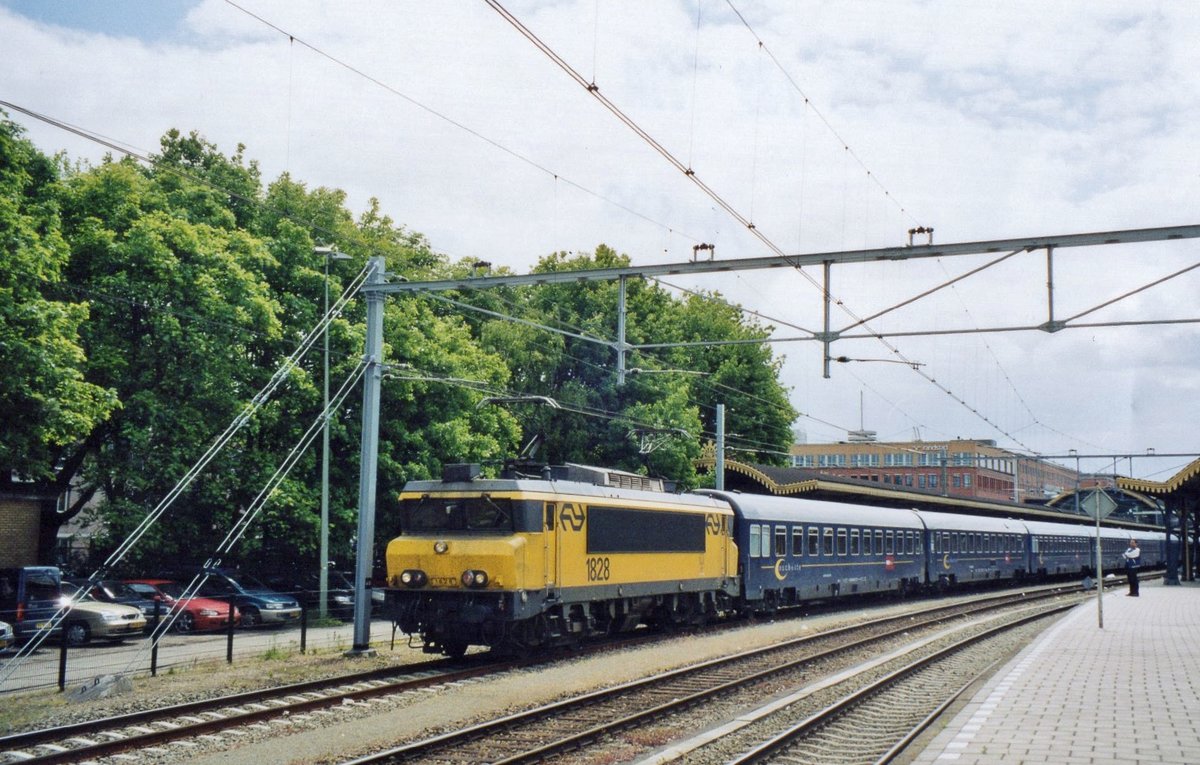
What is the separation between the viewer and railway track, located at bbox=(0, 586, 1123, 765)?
468 inches

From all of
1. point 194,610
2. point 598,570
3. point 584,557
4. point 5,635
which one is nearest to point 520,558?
point 584,557

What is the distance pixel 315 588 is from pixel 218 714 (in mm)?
20689

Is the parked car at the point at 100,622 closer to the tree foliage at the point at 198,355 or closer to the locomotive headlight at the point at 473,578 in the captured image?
the tree foliage at the point at 198,355

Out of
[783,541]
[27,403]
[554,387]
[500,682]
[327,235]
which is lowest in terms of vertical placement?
[500,682]

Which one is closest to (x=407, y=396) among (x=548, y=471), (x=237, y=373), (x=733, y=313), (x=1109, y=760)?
(x=237, y=373)

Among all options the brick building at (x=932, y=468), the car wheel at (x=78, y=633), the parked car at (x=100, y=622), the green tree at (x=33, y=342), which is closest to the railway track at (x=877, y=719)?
the parked car at (x=100, y=622)

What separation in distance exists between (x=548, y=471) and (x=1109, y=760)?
37.3 feet

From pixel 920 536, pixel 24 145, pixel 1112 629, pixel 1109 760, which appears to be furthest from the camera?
pixel 920 536

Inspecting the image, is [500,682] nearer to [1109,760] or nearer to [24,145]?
[1109,760]

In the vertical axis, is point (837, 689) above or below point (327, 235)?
below

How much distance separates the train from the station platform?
7.06 meters

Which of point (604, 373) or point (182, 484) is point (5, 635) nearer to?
point (182, 484)

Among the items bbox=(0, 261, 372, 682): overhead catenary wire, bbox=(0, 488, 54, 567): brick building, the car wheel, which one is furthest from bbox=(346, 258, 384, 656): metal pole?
bbox=(0, 488, 54, 567): brick building

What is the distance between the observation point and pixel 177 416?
96.2ft
